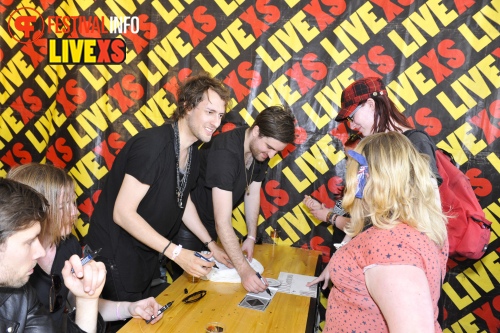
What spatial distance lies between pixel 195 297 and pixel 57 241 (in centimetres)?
63

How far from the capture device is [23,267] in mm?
1101

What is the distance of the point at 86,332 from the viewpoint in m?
1.27

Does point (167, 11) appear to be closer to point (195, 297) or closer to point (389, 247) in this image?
point (195, 297)

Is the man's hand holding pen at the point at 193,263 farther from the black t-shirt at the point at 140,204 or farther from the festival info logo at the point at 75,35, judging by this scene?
the festival info logo at the point at 75,35

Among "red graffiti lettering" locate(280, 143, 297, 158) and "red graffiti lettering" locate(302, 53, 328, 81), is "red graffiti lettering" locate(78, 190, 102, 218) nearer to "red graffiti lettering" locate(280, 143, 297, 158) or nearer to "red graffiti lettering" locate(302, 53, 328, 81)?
"red graffiti lettering" locate(280, 143, 297, 158)

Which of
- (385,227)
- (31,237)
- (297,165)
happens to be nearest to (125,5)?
(297,165)

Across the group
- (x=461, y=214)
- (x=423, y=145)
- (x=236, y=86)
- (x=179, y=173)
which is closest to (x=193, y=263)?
(x=179, y=173)

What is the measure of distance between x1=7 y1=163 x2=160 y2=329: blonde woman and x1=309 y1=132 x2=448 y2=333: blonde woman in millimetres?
806

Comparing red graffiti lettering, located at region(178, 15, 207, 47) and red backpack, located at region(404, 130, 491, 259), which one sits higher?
red graffiti lettering, located at region(178, 15, 207, 47)

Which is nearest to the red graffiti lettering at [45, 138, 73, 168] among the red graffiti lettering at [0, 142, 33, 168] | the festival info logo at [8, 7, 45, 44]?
the red graffiti lettering at [0, 142, 33, 168]

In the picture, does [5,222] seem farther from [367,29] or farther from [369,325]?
[367,29]

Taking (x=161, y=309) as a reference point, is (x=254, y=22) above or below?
above

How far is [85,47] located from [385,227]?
2.86 meters

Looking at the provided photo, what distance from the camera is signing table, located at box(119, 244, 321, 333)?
5.07ft
